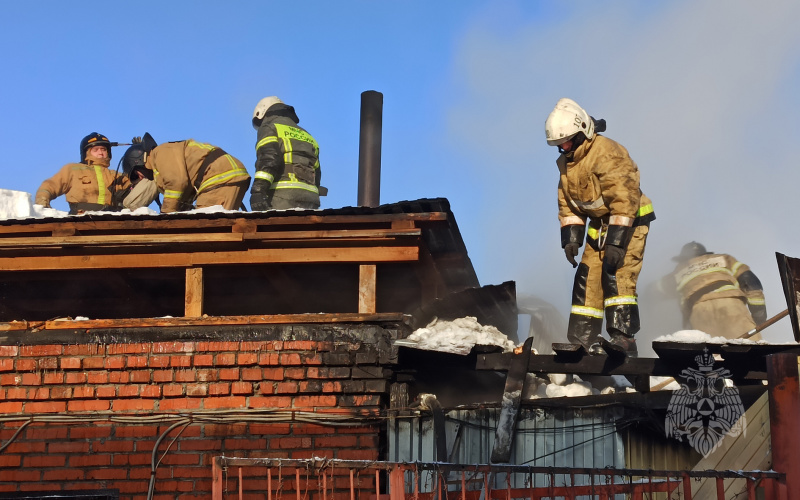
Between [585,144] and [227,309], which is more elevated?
[585,144]

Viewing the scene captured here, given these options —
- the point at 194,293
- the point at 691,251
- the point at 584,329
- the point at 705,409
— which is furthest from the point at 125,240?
the point at 691,251

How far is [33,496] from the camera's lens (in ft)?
24.8

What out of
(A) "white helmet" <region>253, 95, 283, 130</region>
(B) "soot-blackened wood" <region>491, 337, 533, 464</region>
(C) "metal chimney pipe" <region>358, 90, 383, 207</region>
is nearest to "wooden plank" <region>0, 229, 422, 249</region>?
(B) "soot-blackened wood" <region>491, 337, 533, 464</region>

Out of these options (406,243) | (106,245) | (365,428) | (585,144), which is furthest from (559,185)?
(106,245)

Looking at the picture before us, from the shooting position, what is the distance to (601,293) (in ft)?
28.6

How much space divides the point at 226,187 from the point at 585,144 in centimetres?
391

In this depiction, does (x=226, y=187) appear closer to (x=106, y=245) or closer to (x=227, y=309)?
(x=227, y=309)

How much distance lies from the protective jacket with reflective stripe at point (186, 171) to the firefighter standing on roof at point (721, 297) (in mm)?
5811

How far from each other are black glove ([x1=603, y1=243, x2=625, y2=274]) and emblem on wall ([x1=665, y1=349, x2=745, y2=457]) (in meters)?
1.14

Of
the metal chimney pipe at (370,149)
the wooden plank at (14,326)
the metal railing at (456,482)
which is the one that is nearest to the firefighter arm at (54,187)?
the metal chimney pipe at (370,149)

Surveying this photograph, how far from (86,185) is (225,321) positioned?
4.90m

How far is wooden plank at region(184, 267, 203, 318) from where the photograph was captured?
8031mm

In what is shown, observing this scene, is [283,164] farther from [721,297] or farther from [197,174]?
[721,297]

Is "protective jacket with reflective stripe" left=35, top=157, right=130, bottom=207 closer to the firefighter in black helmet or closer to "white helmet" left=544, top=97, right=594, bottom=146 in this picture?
the firefighter in black helmet
